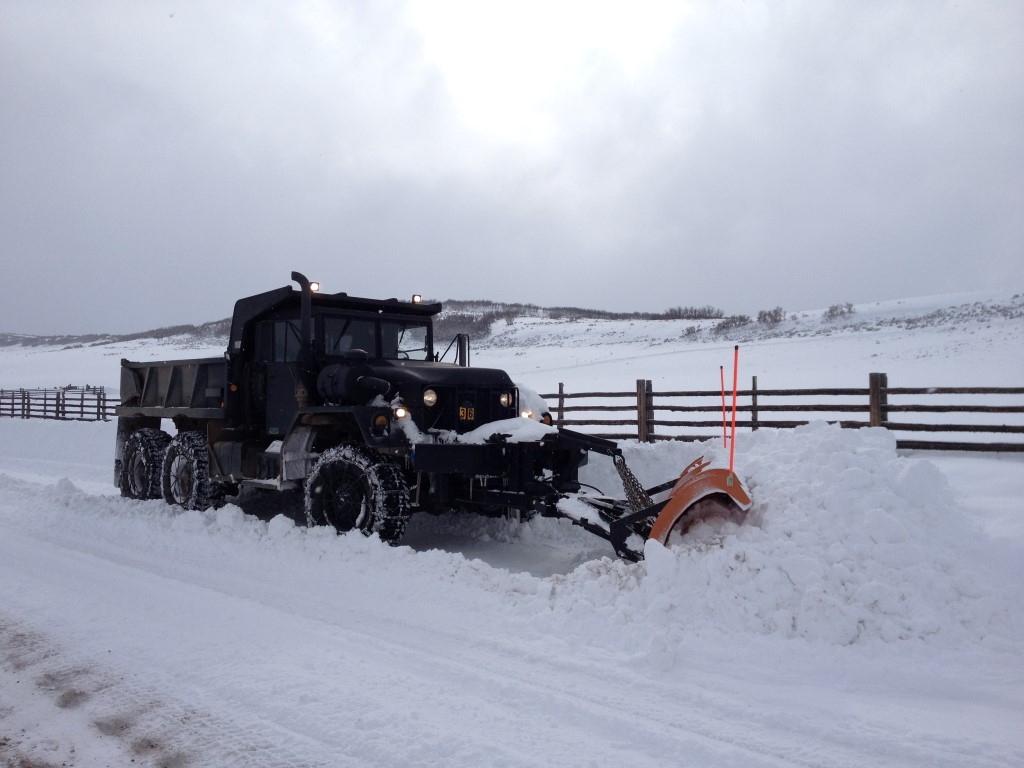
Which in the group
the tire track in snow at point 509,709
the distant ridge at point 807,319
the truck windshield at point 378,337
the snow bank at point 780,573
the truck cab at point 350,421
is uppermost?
the distant ridge at point 807,319

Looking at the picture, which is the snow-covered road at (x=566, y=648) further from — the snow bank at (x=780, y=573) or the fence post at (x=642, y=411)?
the fence post at (x=642, y=411)

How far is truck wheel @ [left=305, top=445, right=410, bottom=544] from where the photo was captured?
683 cm

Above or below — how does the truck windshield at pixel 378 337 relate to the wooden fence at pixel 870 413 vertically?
above

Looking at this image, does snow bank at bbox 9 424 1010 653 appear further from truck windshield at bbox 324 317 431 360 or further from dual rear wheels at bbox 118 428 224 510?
dual rear wheels at bbox 118 428 224 510

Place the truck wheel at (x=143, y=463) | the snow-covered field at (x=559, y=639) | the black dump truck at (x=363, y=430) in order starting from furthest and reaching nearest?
the truck wheel at (x=143, y=463) < the black dump truck at (x=363, y=430) < the snow-covered field at (x=559, y=639)

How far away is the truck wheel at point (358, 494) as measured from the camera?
22.4 ft

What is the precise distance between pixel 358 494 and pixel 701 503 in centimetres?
321

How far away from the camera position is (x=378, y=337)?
846 centimetres

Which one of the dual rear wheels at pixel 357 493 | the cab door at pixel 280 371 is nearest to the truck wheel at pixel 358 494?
the dual rear wheels at pixel 357 493

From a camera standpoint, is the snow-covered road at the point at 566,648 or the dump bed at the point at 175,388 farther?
the dump bed at the point at 175,388

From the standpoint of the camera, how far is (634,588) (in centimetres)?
503

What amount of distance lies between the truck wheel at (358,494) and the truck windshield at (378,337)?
51.1 inches

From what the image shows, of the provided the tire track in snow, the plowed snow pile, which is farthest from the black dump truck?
the tire track in snow

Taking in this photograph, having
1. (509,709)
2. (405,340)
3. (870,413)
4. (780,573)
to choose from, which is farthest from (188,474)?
(870,413)
